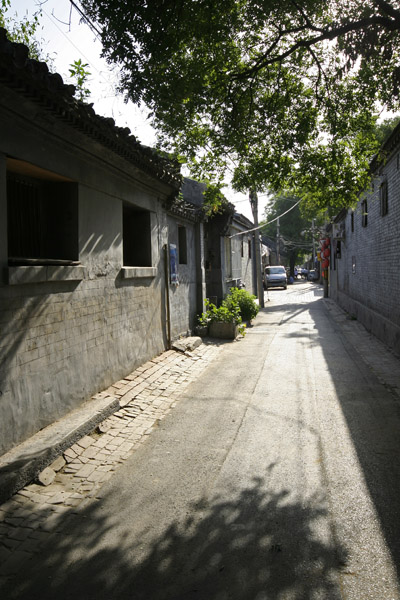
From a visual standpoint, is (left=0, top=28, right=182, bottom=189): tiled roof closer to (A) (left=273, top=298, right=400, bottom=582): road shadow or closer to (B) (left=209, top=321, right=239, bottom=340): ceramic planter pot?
(A) (left=273, top=298, right=400, bottom=582): road shadow

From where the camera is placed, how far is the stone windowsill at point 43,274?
471 centimetres

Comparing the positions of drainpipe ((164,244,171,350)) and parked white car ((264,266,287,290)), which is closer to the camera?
drainpipe ((164,244,171,350))

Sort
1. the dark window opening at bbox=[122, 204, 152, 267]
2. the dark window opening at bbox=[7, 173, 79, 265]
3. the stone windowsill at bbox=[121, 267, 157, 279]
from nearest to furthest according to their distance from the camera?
the dark window opening at bbox=[7, 173, 79, 265] < the stone windowsill at bbox=[121, 267, 157, 279] < the dark window opening at bbox=[122, 204, 152, 267]

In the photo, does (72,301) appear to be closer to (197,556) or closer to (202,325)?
(197,556)

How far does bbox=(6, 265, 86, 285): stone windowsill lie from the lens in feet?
15.4

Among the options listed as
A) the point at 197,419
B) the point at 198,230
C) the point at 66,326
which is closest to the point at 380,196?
the point at 198,230

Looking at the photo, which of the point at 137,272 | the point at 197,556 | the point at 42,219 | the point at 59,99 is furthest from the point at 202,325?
the point at 197,556

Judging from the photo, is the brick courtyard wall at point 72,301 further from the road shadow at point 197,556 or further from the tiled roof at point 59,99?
the road shadow at point 197,556

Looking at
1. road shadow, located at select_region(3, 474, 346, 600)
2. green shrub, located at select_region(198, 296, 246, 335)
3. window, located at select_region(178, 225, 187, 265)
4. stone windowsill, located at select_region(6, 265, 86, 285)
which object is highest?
window, located at select_region(178, 225, 187, 265)

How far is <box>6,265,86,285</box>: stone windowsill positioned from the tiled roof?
1.71 m

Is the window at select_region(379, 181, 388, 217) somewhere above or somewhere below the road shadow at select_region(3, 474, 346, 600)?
above

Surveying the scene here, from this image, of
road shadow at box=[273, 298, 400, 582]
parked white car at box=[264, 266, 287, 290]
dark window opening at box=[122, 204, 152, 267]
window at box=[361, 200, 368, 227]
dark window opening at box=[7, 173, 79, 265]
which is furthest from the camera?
parked white car at box=[264, 266, 287, 290]

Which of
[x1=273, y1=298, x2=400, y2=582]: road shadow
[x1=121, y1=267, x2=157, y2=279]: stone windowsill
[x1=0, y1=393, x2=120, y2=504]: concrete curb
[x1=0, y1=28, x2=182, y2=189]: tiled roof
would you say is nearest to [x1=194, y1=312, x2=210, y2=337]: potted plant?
[x1=273, y1=298, x2=400, y2=582]: road shadow

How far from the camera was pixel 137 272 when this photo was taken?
8.42m
